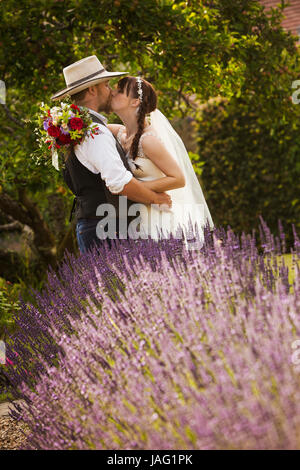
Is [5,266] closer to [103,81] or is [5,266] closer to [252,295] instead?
[103,81]

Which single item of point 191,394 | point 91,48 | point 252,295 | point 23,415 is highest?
point 91,48

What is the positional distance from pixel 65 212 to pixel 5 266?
1157mm

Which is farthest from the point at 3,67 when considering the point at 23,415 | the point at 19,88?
the point at 23,415

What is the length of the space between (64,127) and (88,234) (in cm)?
73

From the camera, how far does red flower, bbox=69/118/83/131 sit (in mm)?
3379

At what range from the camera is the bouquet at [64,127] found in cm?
343

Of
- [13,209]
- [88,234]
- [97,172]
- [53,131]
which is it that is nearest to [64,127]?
[53,131]

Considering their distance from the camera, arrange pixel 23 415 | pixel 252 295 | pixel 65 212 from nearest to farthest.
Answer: pixel 252 295
pixel 23 415
pixel 65 212

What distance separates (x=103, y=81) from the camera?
3826 mm

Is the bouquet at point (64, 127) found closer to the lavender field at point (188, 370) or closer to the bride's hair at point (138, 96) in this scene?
the bride's hair at point (138, 96)

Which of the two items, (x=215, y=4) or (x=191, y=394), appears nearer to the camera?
(x=191, y=394)

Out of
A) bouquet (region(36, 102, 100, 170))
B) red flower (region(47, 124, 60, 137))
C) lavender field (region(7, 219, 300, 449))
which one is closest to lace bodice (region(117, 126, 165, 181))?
bouquet (region(36, 102, 100, 170))

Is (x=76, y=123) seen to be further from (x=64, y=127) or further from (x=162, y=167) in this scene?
(x=162, y=167)

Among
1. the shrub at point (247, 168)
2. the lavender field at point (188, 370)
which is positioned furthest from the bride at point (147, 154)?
the shrub at point (247, 168)
